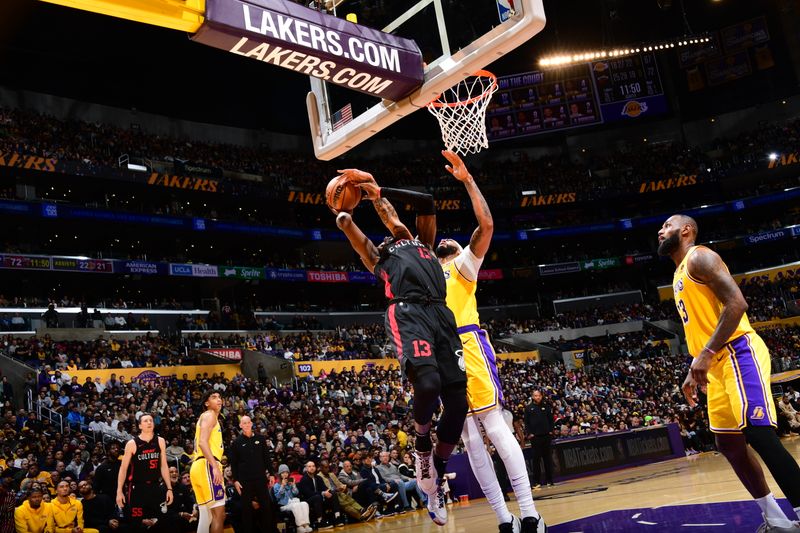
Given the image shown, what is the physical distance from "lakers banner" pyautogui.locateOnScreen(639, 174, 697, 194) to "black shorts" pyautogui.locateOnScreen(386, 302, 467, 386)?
39502 millimetres

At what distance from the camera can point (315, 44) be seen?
5469 millimetres

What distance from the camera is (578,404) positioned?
2294cm

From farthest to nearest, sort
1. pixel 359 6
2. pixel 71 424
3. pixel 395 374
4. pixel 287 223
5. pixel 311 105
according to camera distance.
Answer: pixel 287 223
pixel 395 374
pixel 71 424
pixel 311 105
pixel 359 6

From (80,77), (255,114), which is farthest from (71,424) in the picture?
(255,114)

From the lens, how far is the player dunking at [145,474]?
307 inches

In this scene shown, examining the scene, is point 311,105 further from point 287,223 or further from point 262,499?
point 287,223

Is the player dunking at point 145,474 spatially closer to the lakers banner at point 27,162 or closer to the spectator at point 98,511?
the spectator at point 98,511

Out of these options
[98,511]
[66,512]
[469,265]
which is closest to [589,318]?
[98,511]

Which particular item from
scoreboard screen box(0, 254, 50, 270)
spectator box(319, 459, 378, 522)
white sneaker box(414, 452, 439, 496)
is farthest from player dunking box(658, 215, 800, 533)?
scoreboard screen box(0, 254, 50, 270)

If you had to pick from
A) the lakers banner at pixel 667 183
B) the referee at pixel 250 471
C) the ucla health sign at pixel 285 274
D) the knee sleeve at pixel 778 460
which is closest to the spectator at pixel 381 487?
the referee at pixel 250 471

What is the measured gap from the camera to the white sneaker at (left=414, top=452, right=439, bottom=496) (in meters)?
4.58

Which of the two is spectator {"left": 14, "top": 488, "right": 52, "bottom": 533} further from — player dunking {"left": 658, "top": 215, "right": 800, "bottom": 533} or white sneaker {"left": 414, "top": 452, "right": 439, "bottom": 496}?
player dunking {"left": 658, "top": 215, "right": 800, "bottom": 533}

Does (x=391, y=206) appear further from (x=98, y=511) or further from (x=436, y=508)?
(x=98, y=511)

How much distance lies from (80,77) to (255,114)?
981 centimetres
